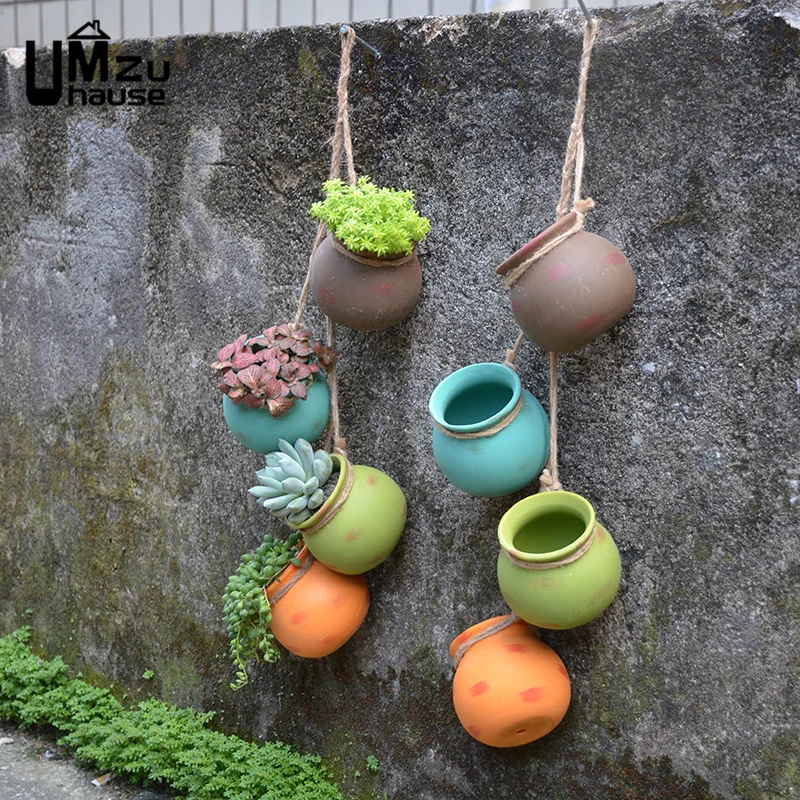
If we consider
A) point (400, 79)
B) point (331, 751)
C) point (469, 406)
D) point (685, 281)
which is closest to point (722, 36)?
point (685, 281)

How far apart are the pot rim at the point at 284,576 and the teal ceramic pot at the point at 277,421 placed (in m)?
0.25

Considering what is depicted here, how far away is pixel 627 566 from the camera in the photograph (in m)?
1.80

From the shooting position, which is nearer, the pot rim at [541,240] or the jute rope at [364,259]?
the pot rim at [541,240]

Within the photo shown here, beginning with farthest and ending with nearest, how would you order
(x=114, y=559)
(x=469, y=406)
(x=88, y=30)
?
(x=88, y=30) < (x=114, y=559) < (x=469, y=406)

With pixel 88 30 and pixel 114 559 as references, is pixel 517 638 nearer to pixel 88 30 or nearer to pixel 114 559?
pixel 114 559

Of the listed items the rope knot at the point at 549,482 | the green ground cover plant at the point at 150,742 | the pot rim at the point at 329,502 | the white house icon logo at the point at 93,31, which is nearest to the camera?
the rope knot at the point at 549,482

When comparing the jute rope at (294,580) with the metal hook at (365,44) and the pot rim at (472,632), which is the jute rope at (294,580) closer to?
the pot rim at (472,632)

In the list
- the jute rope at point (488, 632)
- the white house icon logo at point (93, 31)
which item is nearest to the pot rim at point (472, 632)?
the jute rope at point (488, 632)

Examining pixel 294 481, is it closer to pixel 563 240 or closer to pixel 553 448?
pixel 553 448

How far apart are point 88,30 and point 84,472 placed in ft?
5.72

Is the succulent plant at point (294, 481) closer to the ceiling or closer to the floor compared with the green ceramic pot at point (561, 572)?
closer to the floor

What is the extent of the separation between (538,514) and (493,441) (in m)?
0.19

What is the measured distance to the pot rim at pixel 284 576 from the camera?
80.7 inches

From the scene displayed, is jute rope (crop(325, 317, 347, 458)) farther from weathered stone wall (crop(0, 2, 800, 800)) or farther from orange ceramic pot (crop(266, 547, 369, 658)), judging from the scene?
orange ceramic pot (crop(266, 547, 369, 658))
